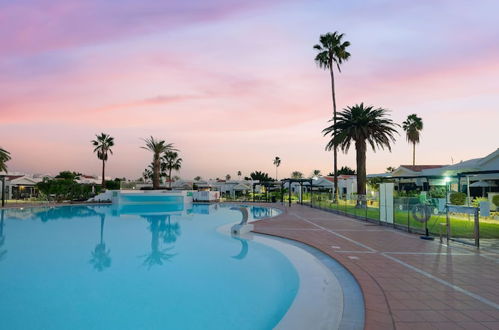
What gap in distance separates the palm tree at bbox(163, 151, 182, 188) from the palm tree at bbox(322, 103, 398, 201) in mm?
53397

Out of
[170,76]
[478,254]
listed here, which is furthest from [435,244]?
[170,76]

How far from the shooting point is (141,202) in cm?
3694

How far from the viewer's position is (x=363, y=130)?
83.0ft

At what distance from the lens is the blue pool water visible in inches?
202

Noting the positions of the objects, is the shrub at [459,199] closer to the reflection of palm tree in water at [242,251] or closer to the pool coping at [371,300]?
the reflection of palm tree in water at [242,251]

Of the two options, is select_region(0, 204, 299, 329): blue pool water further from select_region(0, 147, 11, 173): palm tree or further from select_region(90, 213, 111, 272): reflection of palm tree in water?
select_region(0, 147, 11, 173): palm tree

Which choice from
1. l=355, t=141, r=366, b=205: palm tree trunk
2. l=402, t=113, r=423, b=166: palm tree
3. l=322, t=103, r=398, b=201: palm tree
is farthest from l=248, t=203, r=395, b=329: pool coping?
l=402, t=113, r=423, b=166: palm tree

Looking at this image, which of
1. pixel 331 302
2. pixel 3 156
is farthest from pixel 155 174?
pixel 331 302

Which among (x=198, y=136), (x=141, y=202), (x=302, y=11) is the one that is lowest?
(x=141, y=202)

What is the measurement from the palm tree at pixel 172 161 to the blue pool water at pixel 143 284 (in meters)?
62.2

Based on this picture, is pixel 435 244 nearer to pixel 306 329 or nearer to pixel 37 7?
pixel 306 329

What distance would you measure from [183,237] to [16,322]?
8057 mm

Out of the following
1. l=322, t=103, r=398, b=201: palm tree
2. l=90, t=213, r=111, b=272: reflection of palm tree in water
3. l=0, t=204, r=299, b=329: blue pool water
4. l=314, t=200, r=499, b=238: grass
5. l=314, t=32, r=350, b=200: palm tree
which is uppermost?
l=314, t=32, r=350, b=200: palm tree

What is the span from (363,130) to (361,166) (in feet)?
9.98
